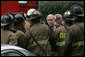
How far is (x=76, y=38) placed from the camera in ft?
15.9

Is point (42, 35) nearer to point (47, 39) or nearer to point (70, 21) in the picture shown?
point (47, 39)

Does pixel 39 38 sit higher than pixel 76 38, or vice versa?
pixel 76 38

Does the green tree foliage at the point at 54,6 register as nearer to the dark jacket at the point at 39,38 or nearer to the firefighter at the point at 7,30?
the firefighter at the point at 7,30

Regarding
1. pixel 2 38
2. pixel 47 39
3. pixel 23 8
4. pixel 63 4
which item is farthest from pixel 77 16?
pixel 63 4

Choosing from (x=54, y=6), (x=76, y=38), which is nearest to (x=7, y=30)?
(x=76, y=38)

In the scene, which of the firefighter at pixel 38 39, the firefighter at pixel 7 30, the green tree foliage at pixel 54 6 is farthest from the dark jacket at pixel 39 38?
the green tree foliage at pixel 54 6

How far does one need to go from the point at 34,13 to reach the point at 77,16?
119 centimetres

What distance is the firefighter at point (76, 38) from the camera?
4840 millimetres

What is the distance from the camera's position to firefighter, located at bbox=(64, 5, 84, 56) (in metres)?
4.84

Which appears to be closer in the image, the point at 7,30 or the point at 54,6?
the point at 7,30

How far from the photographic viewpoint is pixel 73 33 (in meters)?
4.84

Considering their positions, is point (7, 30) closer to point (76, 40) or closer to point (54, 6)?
point (76, 40)

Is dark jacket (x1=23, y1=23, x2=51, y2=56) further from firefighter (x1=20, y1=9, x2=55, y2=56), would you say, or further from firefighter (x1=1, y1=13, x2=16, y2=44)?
firefighter (x1=1, y1=13, x2=16, y2=44)

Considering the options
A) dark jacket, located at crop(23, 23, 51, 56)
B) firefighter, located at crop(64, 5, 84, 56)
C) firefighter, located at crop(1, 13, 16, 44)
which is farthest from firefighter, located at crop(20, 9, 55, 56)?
firefighter, located at crop(64, 5, 84, 56)
